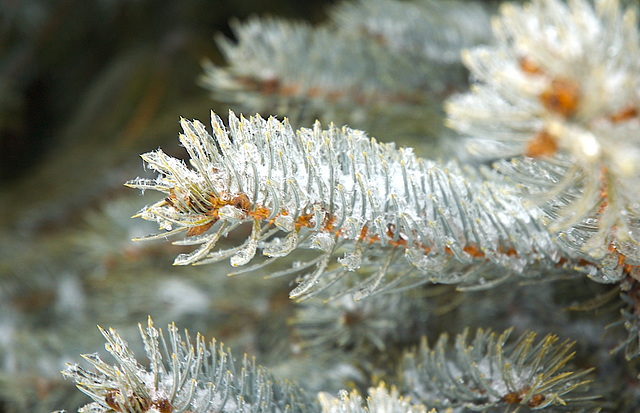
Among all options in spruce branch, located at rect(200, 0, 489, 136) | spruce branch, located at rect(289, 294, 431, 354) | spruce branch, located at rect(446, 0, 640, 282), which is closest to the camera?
spruce branch, located at rect(446, 0, 640, 282)

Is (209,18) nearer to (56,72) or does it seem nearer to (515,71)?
(56,72)

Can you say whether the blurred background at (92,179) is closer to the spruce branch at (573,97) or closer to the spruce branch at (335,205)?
the spruce branch at (335,205)

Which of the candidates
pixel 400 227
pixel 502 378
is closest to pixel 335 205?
Answer: pixel 400 227

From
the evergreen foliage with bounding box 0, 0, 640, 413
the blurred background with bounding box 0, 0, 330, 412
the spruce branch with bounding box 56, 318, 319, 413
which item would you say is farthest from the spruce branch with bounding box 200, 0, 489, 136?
the spruce branch with bounding box 56, 318, 319, 413

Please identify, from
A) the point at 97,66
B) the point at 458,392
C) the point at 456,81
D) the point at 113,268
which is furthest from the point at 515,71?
the point at 97,66

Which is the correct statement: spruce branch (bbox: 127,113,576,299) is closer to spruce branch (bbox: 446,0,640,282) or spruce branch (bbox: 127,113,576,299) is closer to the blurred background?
spruce branch (bbox: 446,0,640,282)

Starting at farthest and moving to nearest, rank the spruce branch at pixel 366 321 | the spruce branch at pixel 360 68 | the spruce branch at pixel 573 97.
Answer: the spruce branch at pixel 360 68 → the spruce branch at pixel 366 321 → the spruce branch at pixel 573 97

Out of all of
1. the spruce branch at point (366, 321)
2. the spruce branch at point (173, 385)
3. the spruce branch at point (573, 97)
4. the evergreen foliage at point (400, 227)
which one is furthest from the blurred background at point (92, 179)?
the spruce branch at point (573, 97)
